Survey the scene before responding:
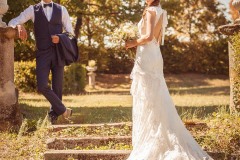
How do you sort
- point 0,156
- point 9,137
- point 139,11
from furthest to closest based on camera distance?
point 139,11 < point 9,137 < point 0,156

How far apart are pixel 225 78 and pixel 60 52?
802 inches

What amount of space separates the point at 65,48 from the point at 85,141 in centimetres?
187

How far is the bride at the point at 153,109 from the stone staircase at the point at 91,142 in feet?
1.05

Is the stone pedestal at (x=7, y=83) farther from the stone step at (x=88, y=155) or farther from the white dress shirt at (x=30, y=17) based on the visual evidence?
the stone step at (x=88, y=155)

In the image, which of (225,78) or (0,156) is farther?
(225,78)

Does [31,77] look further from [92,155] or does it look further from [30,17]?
[92,155]

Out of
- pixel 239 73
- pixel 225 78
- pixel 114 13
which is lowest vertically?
pixel 225 78

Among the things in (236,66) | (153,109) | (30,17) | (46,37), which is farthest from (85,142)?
(236,66)

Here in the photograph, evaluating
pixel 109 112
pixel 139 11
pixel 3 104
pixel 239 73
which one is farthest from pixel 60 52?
pixel 139 11

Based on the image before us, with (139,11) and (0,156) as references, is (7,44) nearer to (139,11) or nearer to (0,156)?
(0,156)

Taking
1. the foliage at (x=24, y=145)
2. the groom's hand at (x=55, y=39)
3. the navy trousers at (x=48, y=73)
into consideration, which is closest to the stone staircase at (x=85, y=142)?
the foliage at (x=24, y=145)

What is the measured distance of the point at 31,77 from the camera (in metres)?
18.3

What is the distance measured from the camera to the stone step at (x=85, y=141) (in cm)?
610

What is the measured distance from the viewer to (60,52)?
745 centimetres
